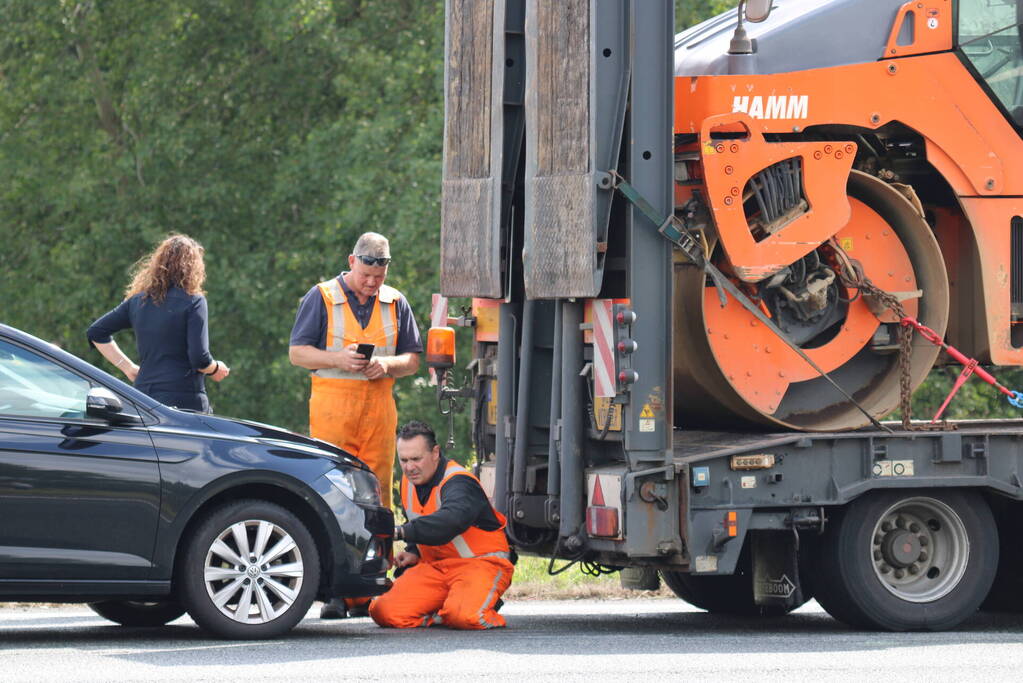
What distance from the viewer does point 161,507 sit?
8.55 metres

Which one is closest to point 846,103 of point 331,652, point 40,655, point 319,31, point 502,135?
point 502,135

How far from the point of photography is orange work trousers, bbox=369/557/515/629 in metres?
9.51

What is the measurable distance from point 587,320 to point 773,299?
115 cm

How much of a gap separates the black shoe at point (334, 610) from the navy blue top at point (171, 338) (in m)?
1.34

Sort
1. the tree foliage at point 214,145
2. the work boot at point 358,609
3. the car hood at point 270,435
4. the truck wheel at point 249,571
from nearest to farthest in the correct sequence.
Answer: the truck wheel at point 249,571 → the car hood at point 270,435 → the work boot at point 358,609 → the tree foliage at point 214,145

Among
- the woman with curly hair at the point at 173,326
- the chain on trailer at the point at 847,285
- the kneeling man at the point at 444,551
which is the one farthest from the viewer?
the woman with curly hair at the point at 173,326

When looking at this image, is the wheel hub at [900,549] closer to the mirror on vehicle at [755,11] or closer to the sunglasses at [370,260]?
the mirror on vehicle at [755,11]

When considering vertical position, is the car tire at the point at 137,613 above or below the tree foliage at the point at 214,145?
below

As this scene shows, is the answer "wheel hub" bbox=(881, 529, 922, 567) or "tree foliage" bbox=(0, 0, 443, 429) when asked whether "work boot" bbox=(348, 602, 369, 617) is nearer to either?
"wheel hub" bbox=(881, 529, 922, 567)

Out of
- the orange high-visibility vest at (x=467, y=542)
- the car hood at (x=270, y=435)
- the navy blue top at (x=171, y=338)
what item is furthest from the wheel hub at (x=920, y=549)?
the navy blue top at (x=171, y=338)

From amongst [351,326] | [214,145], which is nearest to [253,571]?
[351,326]

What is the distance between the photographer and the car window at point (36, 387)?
27.6 feet

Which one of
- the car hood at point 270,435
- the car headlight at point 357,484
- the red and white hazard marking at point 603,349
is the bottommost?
the car headlight at point 357,484

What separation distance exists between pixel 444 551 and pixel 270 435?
119 cm
